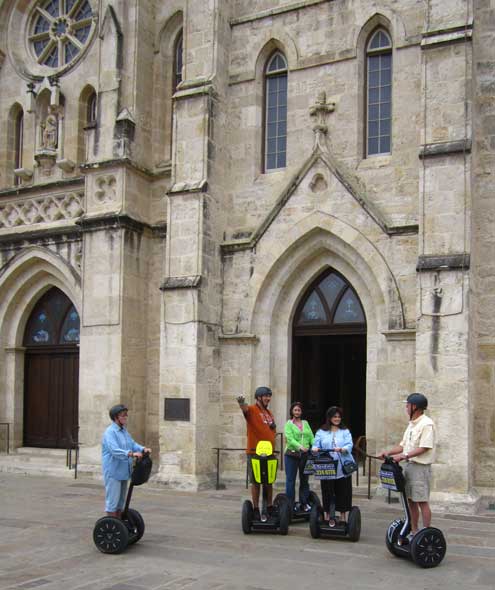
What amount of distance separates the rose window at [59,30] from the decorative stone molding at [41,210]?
330cm

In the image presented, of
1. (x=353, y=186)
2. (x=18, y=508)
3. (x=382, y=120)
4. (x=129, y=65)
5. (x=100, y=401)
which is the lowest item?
(x=18, y=508)

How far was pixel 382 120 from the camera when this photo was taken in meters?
14.1

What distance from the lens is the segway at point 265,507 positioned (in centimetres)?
963

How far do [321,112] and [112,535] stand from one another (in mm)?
8608

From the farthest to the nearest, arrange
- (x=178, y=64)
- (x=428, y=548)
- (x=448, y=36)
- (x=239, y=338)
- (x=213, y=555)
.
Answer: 1. (x=178, y=64)
2. (x=239, y=338)
3. (x=448, y=36)
4. (x=213, y=555)
5. (x=428, y=548)

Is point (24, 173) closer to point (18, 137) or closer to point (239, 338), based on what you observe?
point (18, 137)

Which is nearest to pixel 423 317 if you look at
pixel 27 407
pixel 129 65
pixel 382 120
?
pixel 382 120

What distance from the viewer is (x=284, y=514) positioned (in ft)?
31.8

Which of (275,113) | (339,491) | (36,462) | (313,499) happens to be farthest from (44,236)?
(339,491)

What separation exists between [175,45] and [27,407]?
28.3ft

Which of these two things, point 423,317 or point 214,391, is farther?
point 214,391

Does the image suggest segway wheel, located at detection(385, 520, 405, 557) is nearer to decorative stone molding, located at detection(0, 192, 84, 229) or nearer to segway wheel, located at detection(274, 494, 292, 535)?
segway wheel, located at detection(274, 494, 292, 535)

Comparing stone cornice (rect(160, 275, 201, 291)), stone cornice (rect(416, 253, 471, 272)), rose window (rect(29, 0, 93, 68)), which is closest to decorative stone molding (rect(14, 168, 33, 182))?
rose window (rect(29, 0, 93, 68))

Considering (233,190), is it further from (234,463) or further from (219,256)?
(234,463)
